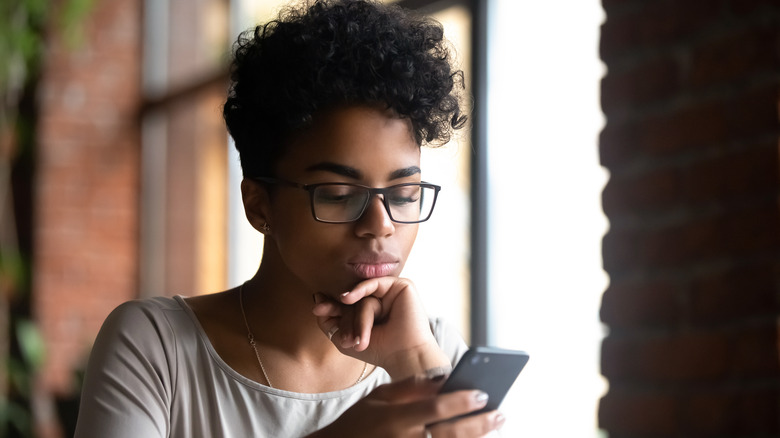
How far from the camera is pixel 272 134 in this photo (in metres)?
1.56

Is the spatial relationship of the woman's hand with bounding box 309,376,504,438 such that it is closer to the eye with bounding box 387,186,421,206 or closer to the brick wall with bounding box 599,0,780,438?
the eye with bounding box 387,186,421,206

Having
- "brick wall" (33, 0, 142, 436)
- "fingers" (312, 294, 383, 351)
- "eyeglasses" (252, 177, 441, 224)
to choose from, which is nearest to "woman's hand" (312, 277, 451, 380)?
"fingers" (312, 294, 383, 351)

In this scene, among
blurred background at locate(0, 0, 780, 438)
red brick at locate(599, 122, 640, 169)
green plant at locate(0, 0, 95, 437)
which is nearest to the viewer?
blurred background at locate(0, 0, 780, 438)

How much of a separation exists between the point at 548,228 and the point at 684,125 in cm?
109

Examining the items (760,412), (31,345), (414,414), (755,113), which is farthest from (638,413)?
(31,345)

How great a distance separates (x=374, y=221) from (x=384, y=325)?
0.17m

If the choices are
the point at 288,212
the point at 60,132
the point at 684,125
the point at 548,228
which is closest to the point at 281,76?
the point at 288,212

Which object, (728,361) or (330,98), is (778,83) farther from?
(330,98)

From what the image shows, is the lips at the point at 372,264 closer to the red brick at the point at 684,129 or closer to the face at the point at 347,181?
the face at the point at 347,181

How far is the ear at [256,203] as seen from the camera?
1.61 meters

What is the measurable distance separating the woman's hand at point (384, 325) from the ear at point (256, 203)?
17 cm

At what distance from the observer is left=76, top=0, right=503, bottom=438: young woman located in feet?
4.88

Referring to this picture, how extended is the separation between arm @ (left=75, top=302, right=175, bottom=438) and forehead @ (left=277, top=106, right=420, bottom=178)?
342 millimetres

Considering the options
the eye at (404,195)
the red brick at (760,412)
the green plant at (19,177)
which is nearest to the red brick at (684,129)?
the red brick at (760,412)
